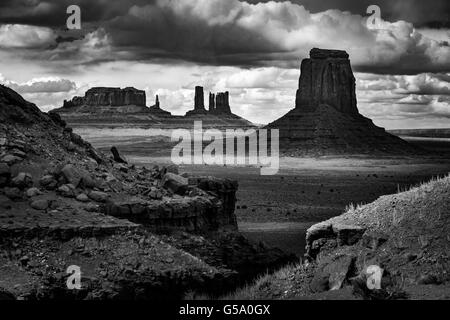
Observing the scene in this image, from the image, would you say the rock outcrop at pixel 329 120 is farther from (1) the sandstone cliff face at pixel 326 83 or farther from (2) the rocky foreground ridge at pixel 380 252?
(2) the rocky foreground ridge at pixel 380 252

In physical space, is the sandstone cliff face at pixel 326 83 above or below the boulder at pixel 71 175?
above

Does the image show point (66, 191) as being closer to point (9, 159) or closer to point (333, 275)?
point (9, 159)

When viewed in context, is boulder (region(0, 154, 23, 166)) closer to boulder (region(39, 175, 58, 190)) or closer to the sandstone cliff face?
boulder (region(39, 175, 58, 190))

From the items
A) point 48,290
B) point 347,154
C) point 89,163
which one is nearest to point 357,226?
point 48,290

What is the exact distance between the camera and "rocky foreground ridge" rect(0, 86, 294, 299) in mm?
16422

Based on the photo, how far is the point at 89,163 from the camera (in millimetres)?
20750

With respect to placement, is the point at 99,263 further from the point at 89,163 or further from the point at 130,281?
the point at 89,163

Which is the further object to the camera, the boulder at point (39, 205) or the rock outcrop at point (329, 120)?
the rock outcrop at point (329, 120)

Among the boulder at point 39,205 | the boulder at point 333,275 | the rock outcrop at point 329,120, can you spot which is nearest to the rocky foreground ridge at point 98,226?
the boulder at point 39,205

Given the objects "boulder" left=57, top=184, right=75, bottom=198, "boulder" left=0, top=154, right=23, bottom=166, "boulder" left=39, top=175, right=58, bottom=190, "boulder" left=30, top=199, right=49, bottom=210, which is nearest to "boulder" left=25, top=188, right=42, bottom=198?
"boulder" left=30, top=199, right=49, bottom=210

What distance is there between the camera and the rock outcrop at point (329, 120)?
109188 millimetres

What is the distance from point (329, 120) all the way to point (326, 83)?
11.1 metres
